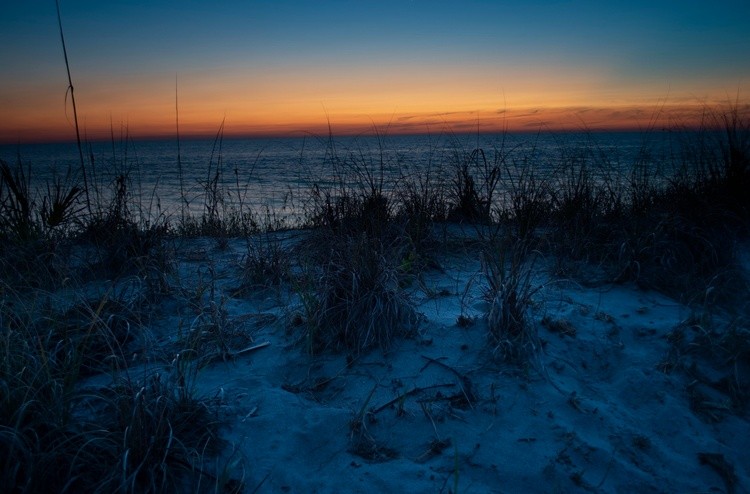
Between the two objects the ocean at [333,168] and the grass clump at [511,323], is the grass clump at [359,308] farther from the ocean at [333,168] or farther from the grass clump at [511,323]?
the ocean at [333,168]

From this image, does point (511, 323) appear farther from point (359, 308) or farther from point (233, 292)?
point (233, 292)

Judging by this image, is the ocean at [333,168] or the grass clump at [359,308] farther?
the ocean at [333,168]

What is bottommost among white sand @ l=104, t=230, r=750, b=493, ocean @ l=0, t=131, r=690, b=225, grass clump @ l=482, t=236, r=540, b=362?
white sand @ l=104, t=230, r=750, b=493

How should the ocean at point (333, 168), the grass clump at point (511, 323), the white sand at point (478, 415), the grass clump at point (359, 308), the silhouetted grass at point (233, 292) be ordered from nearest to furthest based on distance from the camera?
the silhouetted grass at point (233, 292), the white sand at point (478, 415), the grass clump at point (511, 323), the grass clump at point (359, 308), the ocean at point (333, 168)

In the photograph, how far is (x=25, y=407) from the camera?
1661mm

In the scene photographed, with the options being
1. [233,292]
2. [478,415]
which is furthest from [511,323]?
[233,292]

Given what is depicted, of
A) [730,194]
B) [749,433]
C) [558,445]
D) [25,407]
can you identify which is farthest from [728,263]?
[25,407]

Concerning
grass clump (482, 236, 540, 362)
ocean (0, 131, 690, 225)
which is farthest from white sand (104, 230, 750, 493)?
ocean (0, 131, 690, 225)

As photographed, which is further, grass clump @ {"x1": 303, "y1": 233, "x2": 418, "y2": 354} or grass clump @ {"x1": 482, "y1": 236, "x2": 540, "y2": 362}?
grass clump @ {"x1": 303, "y1": 233, "x2": 418, "y2": 354}

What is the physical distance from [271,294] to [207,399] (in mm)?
1461

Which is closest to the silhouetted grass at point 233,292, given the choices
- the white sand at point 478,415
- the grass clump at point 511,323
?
the grass clump at point 511,323

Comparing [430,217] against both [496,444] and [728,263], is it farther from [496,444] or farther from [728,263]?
[496,444]

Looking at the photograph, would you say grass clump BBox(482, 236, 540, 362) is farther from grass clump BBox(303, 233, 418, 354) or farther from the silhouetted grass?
grass clump BBox(303, 233, 418, 354)

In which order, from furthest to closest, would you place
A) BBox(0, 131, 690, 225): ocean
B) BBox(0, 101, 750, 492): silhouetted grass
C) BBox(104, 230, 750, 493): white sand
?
BBox(0, 131, 690, 225): ocean → BBox(104, 230, 750, 493): white sand → BBox(0, 101, 750, 492): silhouetted grass
